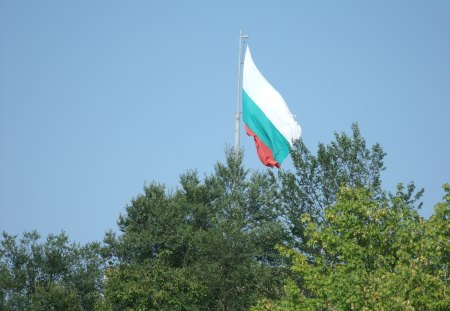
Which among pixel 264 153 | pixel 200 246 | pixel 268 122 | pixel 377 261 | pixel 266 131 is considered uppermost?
pixel 268 122

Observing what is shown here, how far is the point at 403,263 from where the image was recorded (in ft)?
113

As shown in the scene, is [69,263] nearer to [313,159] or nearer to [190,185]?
[190,185]

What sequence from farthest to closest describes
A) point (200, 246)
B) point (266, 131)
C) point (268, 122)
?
point (268, 122) < point (266, 131) < point (200, 246)

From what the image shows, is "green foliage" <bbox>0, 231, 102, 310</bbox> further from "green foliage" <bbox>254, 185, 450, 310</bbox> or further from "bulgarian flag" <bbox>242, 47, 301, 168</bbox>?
"green foliage" <bbox>254, 185, 450, 310</bbox>

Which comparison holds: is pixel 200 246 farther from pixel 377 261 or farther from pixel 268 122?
pixel 377 261

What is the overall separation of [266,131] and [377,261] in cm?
2856

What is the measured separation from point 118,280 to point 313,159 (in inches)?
608

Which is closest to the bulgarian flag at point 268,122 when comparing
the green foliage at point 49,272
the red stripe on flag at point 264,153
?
the red stripe on flag at point 264,153

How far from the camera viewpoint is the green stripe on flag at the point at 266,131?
62.8m

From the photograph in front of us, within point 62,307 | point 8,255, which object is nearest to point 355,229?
point 62,307

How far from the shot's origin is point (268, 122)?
6350 cm

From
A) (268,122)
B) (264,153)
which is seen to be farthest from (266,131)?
(264,153)

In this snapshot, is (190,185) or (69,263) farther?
(190,185)

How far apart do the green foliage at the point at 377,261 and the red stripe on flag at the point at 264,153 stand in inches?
919
